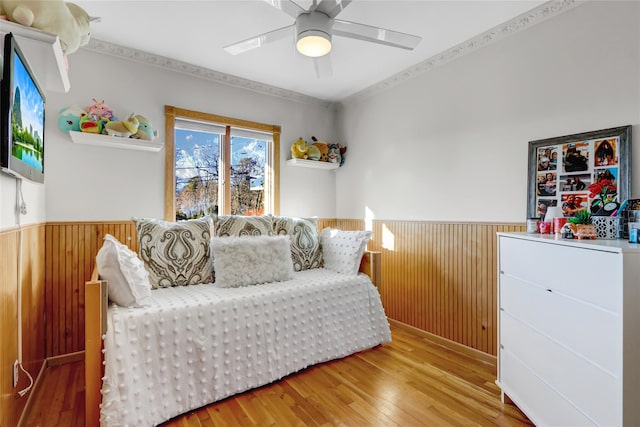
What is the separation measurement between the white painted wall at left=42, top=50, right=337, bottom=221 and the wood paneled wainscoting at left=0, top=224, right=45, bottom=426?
361 millimetres

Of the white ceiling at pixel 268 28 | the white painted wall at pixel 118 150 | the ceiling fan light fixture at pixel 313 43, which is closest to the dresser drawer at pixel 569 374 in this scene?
the ceiling fan light fixture at pixel 313 43

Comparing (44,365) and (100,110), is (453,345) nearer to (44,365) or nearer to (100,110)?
(44,365)

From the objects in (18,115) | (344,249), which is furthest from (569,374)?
(18,115)

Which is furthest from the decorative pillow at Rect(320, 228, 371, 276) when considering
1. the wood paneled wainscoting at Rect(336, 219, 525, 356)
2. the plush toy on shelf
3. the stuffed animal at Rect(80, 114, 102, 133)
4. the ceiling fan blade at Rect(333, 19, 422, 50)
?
the stuffed animal at Rect(80, 114, 102, 133)

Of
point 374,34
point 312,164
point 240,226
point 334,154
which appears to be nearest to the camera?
point 374,34

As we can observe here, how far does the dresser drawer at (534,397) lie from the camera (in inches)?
53.2

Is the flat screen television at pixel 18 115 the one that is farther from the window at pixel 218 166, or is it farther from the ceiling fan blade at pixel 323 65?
the ceiling fan blade at pixel 323 65

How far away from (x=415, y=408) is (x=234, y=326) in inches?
45.8

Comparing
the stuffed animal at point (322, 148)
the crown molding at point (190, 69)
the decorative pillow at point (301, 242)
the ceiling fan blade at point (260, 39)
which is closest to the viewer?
the ceiling fan blade at point (260, 39)

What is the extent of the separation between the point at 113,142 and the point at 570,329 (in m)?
3.08

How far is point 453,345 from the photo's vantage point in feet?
8.57

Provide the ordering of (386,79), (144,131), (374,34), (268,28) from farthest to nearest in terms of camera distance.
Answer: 1. (386,79)
2. (144,131)
3. (268,28)
4. (374,34)

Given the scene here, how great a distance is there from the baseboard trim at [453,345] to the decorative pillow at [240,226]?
5.23 ft

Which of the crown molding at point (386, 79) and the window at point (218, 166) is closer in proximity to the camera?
the crown molding at point (386, 79)
